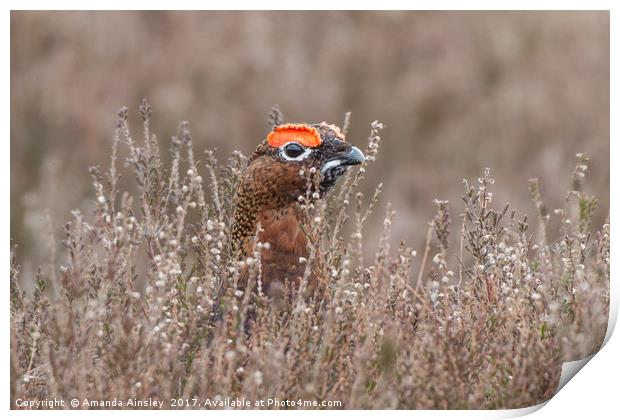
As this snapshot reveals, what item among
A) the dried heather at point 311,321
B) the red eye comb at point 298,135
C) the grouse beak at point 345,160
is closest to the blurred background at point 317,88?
the dried heather at point 311,321

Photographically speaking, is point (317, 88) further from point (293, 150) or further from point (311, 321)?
point (311, 321)

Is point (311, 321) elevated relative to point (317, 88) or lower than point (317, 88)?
lower

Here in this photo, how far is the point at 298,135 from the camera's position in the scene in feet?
Answer: 16.7

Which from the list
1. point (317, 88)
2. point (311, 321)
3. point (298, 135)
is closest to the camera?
point (311, 321)

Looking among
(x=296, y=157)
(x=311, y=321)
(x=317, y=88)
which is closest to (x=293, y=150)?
(x=296, y=157)

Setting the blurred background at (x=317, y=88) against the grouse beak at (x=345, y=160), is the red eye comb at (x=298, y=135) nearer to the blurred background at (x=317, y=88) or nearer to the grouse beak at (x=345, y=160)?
the grouse beak at (x=345, y=160)

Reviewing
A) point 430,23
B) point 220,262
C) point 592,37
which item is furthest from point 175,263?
point 592,37

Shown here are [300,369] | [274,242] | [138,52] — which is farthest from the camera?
[138,52]

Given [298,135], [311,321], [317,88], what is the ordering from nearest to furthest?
[311,321]
[298,135]
[317,88]

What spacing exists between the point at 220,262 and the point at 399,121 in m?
1.87

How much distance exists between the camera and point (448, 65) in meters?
6.31

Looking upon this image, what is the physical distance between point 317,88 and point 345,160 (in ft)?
4.21

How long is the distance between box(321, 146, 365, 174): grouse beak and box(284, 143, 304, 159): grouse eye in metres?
0.12
